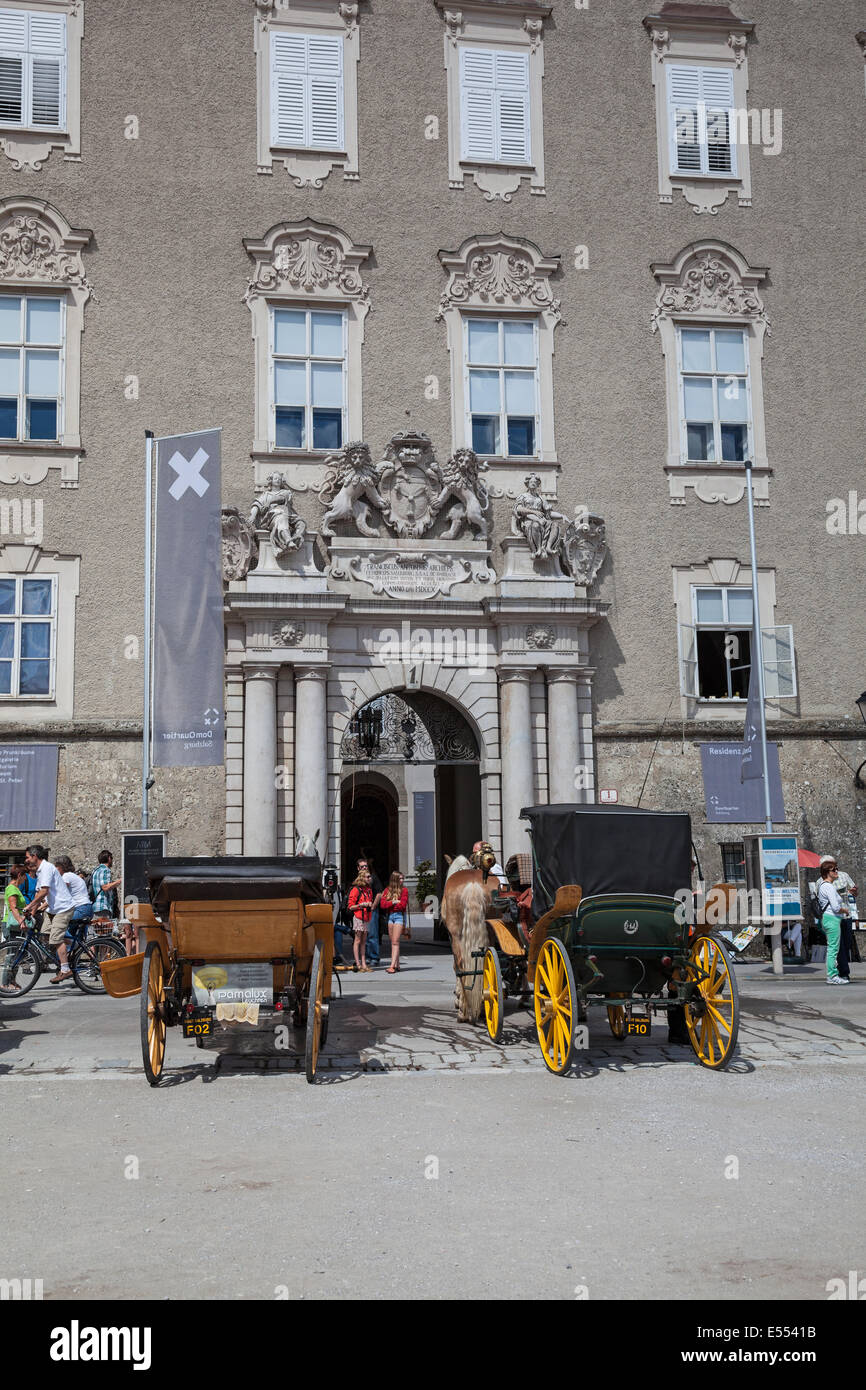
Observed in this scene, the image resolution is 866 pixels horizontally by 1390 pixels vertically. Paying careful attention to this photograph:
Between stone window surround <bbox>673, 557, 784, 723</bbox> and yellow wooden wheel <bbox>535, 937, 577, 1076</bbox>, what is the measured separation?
1254 cm

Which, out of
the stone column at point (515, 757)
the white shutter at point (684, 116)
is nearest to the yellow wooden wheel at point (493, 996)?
the stone column at point (515, 757)

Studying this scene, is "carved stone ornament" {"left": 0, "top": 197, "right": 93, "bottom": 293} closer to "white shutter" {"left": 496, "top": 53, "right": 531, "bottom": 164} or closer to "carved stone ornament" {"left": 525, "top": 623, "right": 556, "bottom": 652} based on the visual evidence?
"white shutter" {"left": 496, "top": 53, "right": 531, "bottom": 164}

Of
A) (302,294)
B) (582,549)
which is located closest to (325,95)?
(302,294)

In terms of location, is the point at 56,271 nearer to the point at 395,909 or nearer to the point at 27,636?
the point at 27,636

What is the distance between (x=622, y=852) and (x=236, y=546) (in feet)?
38.9

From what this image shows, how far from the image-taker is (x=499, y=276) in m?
23.4

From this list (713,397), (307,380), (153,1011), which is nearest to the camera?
(153,1011)

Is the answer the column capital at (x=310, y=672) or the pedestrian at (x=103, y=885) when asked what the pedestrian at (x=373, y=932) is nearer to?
the column capital at (x=310, y=672)

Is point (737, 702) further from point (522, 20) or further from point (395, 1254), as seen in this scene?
point (395, 1254)

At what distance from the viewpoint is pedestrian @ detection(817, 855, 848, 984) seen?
17.5 metres

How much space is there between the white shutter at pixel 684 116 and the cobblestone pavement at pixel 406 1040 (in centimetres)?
1625

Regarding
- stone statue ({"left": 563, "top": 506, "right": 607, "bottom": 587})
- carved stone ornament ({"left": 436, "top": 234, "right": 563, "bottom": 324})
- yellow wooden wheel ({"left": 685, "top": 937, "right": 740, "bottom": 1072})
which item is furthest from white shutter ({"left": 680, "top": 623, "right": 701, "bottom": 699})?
yellow wooden wheel ({"left": 685, "top": 937, "right": 740, "bottom": 1072})

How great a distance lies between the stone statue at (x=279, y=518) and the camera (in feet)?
70.0

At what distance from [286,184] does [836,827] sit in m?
15.3
